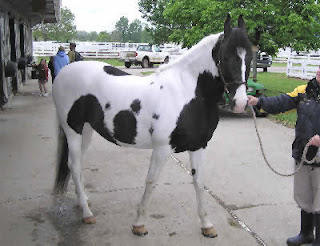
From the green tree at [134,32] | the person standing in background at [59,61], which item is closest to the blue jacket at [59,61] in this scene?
the person standing in background at [59,61]

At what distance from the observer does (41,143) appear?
6.76 metres

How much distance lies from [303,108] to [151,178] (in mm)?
1466

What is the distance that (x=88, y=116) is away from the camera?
375 centimetres

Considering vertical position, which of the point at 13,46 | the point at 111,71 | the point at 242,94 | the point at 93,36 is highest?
the point at 93,36

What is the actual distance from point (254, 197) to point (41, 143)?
4.15 meters

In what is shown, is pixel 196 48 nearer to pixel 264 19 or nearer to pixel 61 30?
pixel 264 19

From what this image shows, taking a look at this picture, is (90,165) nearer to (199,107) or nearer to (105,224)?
(105,224)

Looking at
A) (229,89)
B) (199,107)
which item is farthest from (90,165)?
(229,89)

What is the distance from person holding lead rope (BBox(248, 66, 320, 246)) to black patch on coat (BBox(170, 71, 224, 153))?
0.35 m

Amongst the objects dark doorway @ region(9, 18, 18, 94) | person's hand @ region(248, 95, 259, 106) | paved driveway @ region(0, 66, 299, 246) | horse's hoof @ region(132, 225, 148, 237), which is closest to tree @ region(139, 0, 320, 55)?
paved driveway @ region(0, 66, 299, 246)

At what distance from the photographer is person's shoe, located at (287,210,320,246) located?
332 centimetres

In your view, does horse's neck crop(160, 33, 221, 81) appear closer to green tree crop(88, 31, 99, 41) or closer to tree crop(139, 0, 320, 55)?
tree crop(139, 0, 320, 55)

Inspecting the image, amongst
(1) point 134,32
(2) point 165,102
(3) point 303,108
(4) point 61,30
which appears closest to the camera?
(3) point 303,108

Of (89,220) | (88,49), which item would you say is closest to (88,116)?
(89,220)
